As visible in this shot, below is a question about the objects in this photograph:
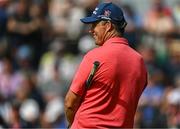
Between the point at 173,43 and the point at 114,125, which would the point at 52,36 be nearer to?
the point at 173,43

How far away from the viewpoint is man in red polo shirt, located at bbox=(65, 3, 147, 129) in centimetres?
639

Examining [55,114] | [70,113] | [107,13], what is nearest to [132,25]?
[55,114]

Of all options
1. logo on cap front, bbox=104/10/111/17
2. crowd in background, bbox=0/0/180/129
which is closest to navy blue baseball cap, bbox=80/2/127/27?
logo on cap front, bbox=104/10/111/17

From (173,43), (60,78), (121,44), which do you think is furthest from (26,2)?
(121,44)

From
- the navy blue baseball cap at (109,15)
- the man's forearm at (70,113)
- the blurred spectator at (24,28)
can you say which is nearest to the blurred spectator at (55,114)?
the blurred spectator at (24,28)

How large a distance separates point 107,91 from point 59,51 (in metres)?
8.20

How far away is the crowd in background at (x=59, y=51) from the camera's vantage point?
12.9 m

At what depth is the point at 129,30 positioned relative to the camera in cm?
1440

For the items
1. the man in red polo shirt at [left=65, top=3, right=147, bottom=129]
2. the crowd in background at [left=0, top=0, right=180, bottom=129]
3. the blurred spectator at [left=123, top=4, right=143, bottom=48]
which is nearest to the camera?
the man in red polo shirt at [left=65, top=3, right=147, bottom=129]

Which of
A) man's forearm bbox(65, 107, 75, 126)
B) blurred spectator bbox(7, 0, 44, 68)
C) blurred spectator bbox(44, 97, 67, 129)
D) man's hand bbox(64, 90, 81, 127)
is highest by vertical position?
man's hand bbox(64, 90, 81, 127)

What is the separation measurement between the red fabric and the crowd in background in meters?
5.79

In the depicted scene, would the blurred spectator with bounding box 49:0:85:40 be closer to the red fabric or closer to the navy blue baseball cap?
the navy blue baseball cap

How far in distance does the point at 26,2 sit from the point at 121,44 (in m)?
8.37

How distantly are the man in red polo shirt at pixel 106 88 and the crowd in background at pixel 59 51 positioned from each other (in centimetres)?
575
